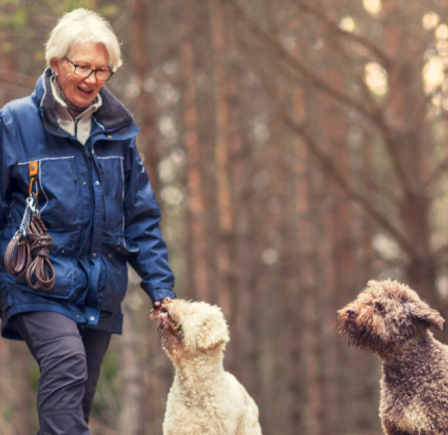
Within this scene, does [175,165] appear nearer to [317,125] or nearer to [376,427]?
[317,125]

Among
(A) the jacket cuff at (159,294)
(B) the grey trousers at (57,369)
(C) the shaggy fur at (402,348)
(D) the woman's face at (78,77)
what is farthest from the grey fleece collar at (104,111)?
(C) the shaggy fur at (402,348)

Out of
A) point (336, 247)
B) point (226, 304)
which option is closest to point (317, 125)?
point (336, 247)

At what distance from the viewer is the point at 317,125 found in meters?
19.2

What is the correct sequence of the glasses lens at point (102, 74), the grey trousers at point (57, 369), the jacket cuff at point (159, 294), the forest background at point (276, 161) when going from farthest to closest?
1. the forest background at point (276, 161)
2. the jacket cuff at point (159, 294)
3. the glasses lens at point (102, 74)
4. the grey trousers at point (57, 369)

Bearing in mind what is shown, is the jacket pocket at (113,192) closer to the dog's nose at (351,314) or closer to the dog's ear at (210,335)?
the dog's ear at (210,335)

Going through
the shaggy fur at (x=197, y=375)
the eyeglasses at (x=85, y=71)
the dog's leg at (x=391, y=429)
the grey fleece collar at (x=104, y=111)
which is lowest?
the dog's leg at (x=391, y=429)

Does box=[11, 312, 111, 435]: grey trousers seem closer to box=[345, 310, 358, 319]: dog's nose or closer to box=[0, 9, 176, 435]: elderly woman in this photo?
box=[0, 9, 176, 435]: elderly woman

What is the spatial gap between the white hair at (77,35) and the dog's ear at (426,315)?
2.44 metres

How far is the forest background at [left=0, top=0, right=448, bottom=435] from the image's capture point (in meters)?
8.38

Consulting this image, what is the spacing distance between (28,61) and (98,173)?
9.10 m

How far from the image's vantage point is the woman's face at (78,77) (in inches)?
157

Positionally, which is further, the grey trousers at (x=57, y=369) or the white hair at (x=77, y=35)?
the white hair at (x=77, y=35)

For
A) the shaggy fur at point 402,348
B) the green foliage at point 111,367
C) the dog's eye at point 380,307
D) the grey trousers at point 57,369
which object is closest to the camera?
the grey trousers at point 57,369

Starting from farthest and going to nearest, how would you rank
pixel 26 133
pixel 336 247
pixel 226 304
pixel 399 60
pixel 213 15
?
pixel 336 247
pixel 213 15
pixel 226 304
pixel 399 60
pixel 26 133
